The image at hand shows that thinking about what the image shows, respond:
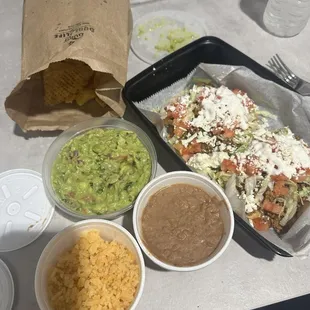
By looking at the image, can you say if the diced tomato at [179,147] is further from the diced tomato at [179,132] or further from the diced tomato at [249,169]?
the diced tomato at [249,169]

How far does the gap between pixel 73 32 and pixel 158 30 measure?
0.59 metres

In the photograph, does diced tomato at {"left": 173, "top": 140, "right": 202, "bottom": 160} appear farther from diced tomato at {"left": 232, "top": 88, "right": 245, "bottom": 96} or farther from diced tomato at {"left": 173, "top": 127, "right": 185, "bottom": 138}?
diced tomato at {"left": 232, "top": 88, "right": 245, "bottom": 96}

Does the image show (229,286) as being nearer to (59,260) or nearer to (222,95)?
(59,260)

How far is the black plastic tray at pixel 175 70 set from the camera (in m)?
1.32

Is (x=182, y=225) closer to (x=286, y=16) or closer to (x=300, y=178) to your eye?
(x=300, y=178)

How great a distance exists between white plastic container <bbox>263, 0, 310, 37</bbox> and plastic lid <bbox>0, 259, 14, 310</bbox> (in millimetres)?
1363

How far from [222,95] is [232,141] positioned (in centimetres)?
16

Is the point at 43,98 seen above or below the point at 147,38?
below

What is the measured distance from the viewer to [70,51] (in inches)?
43.6

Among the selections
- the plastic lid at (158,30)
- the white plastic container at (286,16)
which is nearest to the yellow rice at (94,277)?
the plastic lid at (158,30)

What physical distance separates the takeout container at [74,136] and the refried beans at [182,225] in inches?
3.6

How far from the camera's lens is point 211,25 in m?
1.70

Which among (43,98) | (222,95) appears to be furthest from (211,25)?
(43,98)

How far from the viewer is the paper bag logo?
44.9 inches
